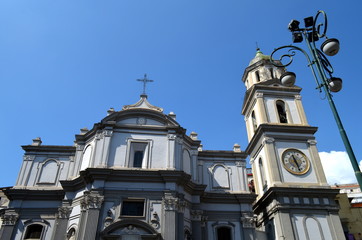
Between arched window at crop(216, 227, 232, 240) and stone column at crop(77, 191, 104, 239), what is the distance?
8.58m

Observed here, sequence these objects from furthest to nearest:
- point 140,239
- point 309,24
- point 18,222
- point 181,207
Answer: point 18,222 → point 181,207 → point 140,239 → point 309,24

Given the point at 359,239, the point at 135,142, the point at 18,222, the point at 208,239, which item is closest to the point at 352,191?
the point at 359,239

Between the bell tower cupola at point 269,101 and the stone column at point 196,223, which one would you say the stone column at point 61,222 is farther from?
the bell tower cupola at point 269,101

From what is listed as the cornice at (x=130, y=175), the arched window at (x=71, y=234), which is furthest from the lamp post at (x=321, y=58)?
the arched window at (x=71, y=234)

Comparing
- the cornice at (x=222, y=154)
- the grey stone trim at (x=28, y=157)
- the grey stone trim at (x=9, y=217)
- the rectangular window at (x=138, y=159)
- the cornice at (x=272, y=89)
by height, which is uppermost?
the cornice at (x=272, y=89)

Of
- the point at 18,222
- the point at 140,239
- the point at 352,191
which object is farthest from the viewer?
the point at 352,191

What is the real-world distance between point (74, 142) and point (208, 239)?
12.8 m

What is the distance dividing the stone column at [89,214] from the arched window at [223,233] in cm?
858

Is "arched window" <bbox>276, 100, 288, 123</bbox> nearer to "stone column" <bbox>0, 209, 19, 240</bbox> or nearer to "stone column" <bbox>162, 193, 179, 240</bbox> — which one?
"stone column" <bbox>162, 193, 179, 240</bbox>

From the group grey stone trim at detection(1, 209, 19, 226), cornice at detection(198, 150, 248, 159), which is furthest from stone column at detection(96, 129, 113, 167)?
cornice at detection(198, 150, 248, 159)

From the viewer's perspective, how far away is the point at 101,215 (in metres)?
18.1

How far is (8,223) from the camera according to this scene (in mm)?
20188

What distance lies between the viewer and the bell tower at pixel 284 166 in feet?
70.5

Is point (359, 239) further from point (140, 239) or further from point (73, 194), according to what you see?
point (73, 194)
